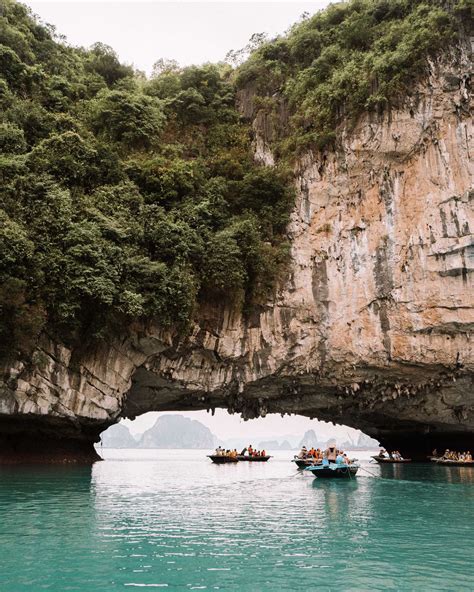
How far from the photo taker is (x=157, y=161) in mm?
20281

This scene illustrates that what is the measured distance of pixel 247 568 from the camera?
755cm

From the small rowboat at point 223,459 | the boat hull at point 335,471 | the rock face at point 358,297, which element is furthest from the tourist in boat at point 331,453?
the small rowboat at point 223,459

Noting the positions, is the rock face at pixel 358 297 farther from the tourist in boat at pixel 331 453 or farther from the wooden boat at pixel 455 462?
the wooden boat at pixel 455 462

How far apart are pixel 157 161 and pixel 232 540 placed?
47.6ft

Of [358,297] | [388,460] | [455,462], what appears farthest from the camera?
[388,460]

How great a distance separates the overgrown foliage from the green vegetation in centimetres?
195

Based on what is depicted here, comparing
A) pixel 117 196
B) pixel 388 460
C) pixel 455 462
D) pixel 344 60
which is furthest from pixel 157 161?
pixel 388 460

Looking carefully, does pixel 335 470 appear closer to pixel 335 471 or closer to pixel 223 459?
pixel 335 471

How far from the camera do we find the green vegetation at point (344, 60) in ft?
67.2

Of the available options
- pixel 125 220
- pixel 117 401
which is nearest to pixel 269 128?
pixel 125 220

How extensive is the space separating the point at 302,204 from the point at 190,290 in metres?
6.45

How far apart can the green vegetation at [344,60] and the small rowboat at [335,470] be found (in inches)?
475

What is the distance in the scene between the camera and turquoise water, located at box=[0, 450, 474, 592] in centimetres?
705

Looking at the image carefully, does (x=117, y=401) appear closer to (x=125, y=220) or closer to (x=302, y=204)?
(x=125, y=220)
